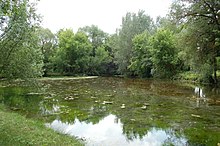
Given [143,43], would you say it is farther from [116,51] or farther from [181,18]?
[181,18]

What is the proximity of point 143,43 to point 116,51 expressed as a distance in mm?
10831

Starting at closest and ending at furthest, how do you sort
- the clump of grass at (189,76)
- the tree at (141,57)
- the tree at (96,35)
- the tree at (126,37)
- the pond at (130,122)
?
the pond at (130,122)
the clump of grass at (189,76)
the tree at (141,57)
the tree at (126,37)
the tree at (96,35)

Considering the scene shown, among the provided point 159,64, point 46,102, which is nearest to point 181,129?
point 46,102

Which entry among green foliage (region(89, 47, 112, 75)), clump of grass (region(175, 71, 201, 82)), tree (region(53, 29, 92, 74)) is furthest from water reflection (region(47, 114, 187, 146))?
green foliage (region(89, 47, 112, 75))

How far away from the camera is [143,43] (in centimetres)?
6531

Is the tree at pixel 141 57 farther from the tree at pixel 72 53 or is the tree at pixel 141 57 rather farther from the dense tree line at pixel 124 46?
the tree at pixel 72 53

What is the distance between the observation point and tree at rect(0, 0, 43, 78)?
17484mm

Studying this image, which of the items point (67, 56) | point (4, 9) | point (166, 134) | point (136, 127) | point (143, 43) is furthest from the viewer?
point (67, 56)

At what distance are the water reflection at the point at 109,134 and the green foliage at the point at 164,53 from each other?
4461 centimetres

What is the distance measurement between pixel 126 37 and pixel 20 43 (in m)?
54.8

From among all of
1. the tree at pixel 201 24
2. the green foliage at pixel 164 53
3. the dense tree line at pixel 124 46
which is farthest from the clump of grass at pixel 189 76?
the tree at pixel 201 24

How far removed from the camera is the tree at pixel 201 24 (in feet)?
87.5

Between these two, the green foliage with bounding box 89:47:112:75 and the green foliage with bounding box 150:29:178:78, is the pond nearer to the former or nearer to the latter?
the green foliage with bounding box 150:29:178:78

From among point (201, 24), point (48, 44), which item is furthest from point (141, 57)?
point (201, 24)
